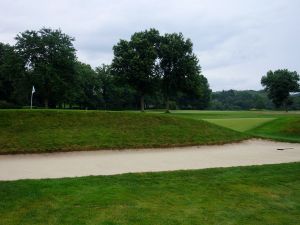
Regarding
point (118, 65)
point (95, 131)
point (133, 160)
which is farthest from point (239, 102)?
point (133, 160)

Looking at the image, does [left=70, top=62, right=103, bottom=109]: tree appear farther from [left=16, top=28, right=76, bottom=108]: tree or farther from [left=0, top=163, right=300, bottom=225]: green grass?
[left=0, top=163, right=300, bottom=225]: green grass

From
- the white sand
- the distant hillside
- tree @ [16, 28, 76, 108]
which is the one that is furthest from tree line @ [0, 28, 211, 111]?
the distant hillside

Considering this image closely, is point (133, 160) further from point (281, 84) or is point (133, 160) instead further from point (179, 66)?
point (281, 84)

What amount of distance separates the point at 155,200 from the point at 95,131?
34.6 feet

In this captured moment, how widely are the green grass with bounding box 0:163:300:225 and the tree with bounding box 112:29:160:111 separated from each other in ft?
138

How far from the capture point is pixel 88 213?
663 centimetres

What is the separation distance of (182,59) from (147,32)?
737 centimetres

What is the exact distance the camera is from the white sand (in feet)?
36.4

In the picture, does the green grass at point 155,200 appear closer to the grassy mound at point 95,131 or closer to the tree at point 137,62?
the grassy mound at point 95,131

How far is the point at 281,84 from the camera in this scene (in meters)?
73.4

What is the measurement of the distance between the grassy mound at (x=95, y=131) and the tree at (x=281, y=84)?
185 ft

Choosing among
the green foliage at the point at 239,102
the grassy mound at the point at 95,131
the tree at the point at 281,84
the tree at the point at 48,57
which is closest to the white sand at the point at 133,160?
the grassy mound at the point at 95,131

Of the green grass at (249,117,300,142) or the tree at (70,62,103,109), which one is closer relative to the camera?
the green grass at (249,117,300,142)

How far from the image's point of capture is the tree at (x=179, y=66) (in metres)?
54.3
